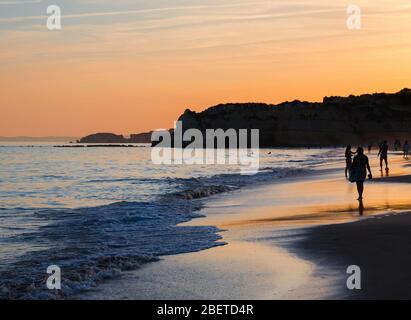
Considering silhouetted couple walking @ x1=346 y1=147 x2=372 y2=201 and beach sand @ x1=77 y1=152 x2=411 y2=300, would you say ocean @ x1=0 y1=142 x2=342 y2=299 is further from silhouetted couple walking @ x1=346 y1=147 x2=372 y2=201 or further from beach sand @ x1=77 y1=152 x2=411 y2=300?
silhouetted couple walking @ x1=346 y1=147 x2=372 y2=201

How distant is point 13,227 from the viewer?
57.1ft

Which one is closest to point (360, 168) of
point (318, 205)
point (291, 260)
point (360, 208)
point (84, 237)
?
point (318, 205)

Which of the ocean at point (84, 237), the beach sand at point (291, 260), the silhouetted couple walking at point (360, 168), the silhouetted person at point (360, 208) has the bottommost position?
the ocean at point (84, 237)

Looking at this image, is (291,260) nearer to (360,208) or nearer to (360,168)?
(360,208)

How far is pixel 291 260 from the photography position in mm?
10875

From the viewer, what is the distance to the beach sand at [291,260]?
8.76 meters

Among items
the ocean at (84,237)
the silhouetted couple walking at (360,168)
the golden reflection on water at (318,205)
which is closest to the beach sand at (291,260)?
the golden reflection on water at (318,205)

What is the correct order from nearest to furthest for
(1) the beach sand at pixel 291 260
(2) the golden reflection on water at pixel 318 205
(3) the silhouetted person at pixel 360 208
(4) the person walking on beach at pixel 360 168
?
(1) the beach sand at pixel 291 260 < (2) the golden reflection on water at pixel 318 205 < (3) the silhouetted person at pixel 360 208 < (4) the person walking on beach at pixel 360 168

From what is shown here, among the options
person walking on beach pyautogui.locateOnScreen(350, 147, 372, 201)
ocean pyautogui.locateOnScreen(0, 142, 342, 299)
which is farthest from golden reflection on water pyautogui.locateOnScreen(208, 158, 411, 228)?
ocean pyautogui.locateOnScreen(0, 142, 342, 299)

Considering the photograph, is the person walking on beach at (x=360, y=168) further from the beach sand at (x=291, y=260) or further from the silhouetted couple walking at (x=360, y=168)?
the beach sand at (x=291, y=260)
